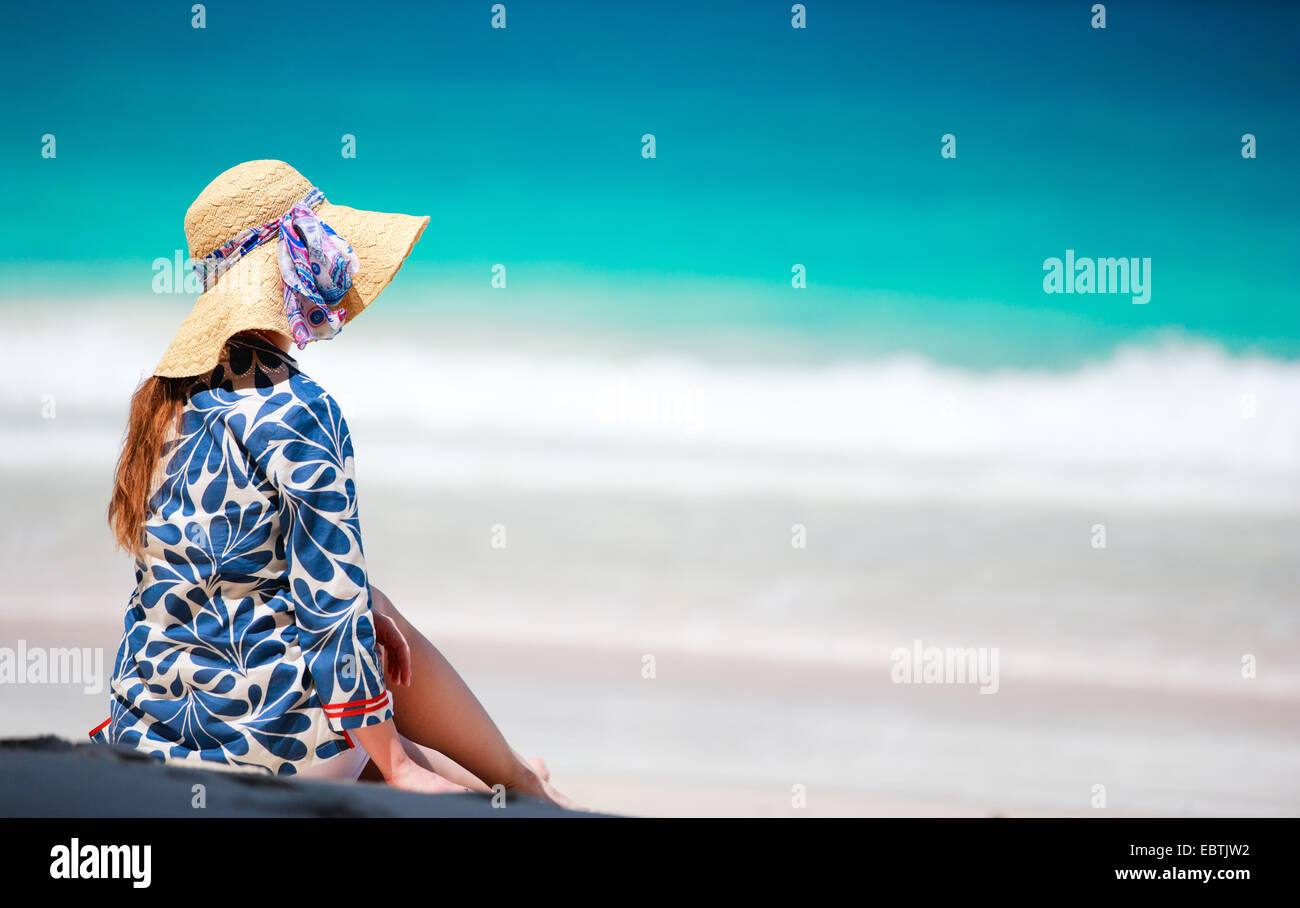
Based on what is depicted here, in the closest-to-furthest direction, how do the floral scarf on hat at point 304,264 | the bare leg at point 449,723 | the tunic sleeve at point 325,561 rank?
the tunic sleeve at point 325,561 → the floral scarf on hat at point 304,264 → the bare leg at point 449,723

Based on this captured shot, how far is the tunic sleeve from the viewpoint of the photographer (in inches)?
50.0

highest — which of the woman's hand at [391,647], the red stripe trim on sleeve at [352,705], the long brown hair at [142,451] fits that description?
the long brown hair at [142,451]

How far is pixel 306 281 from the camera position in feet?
4.61

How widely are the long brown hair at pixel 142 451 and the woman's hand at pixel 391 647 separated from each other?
300mm

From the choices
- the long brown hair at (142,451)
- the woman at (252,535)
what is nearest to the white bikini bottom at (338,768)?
the woman at (252,535)

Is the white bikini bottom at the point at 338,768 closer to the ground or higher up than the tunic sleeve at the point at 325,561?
closer to the ground

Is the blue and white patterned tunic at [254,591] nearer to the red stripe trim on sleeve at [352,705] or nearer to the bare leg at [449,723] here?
the red stripe trim on sleeve at [352,705]

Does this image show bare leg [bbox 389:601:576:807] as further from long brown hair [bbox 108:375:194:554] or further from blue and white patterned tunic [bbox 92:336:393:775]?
long brown hair [bbox 108:375:194:554]

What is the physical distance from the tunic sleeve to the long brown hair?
0.18 metres

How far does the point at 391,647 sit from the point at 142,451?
395 mm

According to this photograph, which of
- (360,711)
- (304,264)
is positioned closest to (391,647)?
(360,711)

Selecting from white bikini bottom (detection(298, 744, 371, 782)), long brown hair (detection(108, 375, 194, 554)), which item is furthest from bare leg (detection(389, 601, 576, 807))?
long brown hair (detection(108, 375, 194, 554))

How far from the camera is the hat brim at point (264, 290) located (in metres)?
1.36
